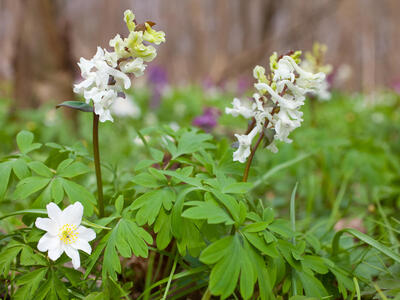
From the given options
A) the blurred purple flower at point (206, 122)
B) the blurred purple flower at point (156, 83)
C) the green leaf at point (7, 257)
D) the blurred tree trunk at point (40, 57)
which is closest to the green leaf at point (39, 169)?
the green leaf at point (7, 257)

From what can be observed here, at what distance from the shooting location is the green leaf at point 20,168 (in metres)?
1.09

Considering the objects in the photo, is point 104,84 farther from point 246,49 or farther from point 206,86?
point 246,49

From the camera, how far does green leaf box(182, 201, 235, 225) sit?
914 mm

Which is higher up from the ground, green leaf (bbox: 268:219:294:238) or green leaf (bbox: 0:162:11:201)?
green leaf (bbox: 268:219:294:238)

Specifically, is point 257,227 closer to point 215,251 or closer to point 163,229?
point 215,251

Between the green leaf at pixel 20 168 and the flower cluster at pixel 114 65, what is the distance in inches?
12.0

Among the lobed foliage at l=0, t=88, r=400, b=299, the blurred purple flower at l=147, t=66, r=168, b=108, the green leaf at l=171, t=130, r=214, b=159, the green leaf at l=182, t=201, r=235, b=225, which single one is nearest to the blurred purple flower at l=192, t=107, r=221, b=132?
the lobed foliage at l=0, t=88, r=400, b=299

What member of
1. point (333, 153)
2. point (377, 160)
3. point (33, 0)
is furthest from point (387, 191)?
point (33, 0)

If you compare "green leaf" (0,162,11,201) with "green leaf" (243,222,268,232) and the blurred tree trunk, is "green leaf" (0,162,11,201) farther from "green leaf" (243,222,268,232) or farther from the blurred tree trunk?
the blurred tree trunk

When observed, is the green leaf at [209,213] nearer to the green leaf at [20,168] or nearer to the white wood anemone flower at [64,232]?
the white wood anemone flower at [64,232]

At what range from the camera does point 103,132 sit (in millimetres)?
3742

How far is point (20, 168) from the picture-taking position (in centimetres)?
110

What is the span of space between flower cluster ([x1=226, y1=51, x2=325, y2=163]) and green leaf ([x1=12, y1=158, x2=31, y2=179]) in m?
0.65

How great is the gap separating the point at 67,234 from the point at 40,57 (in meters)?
3.26
